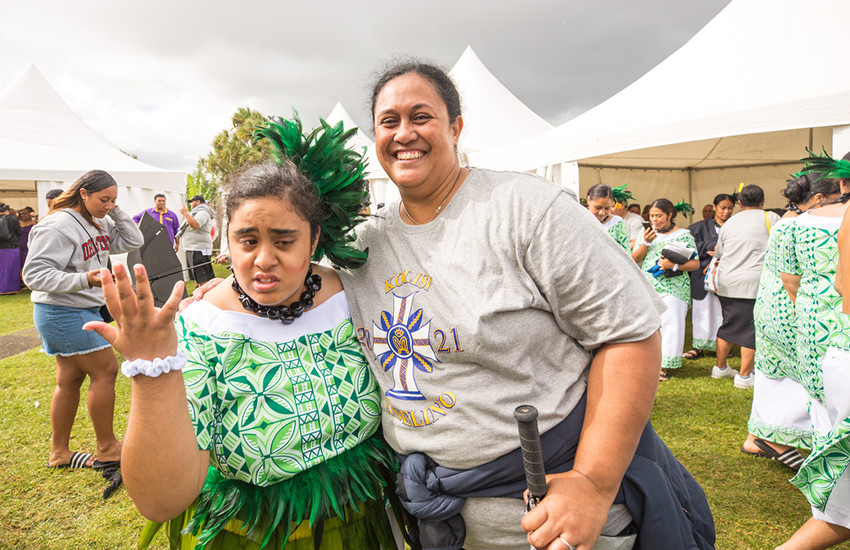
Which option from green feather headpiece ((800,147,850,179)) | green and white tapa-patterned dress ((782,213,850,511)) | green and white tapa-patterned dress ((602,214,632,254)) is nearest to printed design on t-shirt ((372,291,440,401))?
green and white tapa-patterned dress ((782,213,850,511))

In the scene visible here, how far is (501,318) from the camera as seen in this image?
1.38 meters

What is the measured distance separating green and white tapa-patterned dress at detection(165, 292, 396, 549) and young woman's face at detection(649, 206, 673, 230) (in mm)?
5266

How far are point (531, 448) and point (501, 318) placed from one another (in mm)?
373

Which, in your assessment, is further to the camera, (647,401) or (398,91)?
(398,91)

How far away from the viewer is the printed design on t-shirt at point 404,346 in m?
1.46

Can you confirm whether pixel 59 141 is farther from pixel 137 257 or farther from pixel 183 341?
pixel 183 341

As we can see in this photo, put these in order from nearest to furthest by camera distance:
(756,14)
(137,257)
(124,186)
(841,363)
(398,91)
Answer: (398,91), (841,363), (137,257), (756,14), (124,186)

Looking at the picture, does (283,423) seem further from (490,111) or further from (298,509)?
(490,111)

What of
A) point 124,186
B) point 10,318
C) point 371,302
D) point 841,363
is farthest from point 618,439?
point 124,186

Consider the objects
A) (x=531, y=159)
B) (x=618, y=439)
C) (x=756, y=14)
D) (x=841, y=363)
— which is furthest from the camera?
(x=531, y=159)

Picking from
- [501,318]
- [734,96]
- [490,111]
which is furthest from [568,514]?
[490,111]

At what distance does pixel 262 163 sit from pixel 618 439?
137cm

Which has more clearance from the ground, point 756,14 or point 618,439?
point 756,14

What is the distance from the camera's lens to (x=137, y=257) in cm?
636
